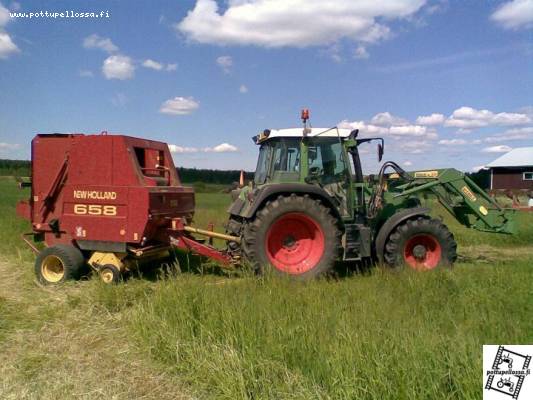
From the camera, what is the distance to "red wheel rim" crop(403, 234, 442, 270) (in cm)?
695

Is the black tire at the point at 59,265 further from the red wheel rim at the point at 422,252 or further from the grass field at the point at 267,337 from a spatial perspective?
the red wheel rim at the point at 422,252

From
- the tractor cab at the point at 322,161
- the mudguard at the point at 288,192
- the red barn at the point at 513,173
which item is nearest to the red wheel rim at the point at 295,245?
the mudguard at the point at 288,192

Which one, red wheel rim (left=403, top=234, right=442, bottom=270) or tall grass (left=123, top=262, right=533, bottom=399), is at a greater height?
red wheel rim (left=403, top=234, right=442, bottom=270)

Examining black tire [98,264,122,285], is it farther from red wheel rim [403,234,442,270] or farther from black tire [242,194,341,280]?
red wheel rim [403,234,442,270]

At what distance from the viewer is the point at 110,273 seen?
6.26 m

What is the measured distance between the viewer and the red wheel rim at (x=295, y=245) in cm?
652

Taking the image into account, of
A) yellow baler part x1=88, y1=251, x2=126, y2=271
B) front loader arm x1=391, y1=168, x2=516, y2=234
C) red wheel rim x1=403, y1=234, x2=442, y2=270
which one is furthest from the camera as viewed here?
front loader arm x1=391, y1=168, x2=516, y2=234

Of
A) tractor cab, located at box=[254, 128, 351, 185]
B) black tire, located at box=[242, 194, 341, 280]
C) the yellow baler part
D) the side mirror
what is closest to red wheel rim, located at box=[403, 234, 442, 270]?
black tire, located at box=[242, 194, 341, 280]

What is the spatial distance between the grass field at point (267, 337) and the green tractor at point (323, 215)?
0.93 meters

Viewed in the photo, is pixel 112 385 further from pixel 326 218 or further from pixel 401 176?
pixel 401 176

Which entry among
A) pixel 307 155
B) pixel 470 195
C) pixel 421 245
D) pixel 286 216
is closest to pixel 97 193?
pixel 286 216

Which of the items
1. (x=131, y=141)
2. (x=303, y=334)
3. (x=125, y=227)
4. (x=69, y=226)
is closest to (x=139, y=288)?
(x=125, y=227)

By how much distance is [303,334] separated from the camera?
3.49 m

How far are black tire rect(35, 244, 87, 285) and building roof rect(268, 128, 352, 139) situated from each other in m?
3.20
